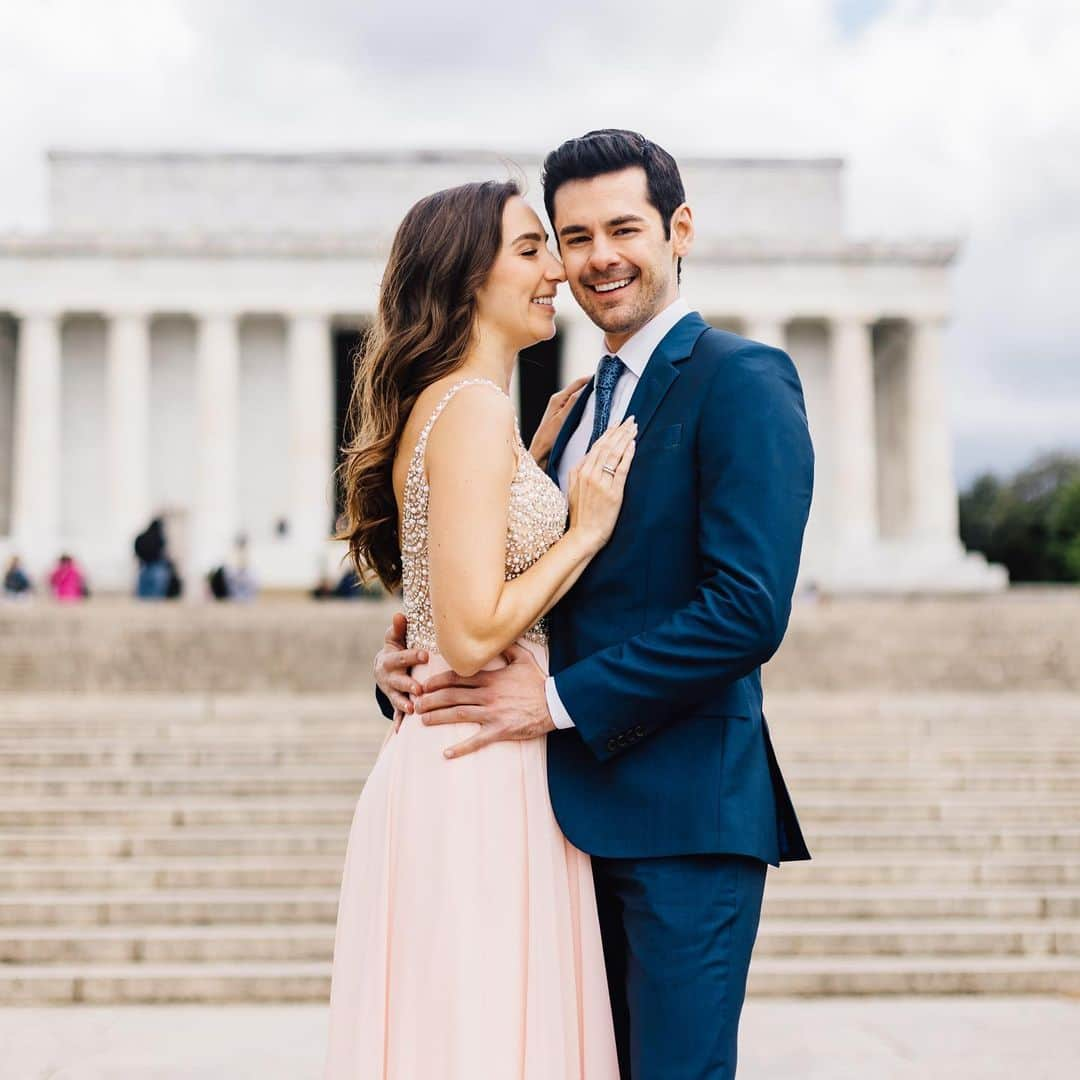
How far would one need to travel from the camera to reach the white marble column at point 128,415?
157ft

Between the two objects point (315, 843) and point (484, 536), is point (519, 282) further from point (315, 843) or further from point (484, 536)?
point (315, 843)

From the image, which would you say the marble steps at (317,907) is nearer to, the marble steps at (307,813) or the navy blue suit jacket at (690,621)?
the marble steps at (307,813)

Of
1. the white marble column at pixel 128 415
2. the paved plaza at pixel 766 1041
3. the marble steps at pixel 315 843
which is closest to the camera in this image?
the paved plaza at pixel 766 1041

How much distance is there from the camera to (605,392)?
4156 mm

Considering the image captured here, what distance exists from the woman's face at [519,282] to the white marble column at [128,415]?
4609 centimetres

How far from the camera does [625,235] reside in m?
3.82

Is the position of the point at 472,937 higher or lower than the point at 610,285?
lower

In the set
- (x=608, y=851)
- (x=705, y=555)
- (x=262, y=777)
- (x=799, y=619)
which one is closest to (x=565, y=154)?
(x=705, y=555)

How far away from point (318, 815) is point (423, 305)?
26.9 feet

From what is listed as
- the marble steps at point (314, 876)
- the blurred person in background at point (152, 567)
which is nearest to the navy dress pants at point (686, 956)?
the marble steps at point (314, 876)

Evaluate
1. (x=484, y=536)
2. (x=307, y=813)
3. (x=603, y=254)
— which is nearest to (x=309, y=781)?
(x=307, y=813)

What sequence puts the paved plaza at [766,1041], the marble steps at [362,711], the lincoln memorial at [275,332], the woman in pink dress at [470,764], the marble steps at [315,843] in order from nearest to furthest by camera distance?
the woman in pink dress at [470,764]
the paved plaza at [766,1041]
the marble steps at [315,843]
the marble steps at [362,711]
the lincoln memorial at [275,332]

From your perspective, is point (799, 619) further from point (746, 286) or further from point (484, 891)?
point (746, 286)

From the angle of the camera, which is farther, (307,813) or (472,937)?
(307,813)
